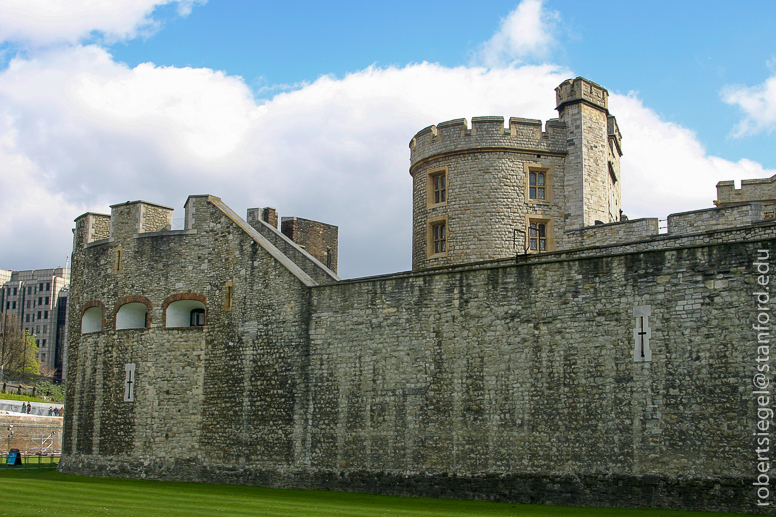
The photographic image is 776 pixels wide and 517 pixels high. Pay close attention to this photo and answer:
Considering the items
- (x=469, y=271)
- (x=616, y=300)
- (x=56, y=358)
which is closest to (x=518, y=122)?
(x=469, y=271)

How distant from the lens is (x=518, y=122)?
2389 cm

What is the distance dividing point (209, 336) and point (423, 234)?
737cm

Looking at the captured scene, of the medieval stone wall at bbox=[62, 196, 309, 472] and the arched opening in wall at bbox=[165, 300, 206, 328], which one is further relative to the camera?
the arched opening in wall at bbox=[165, 300, 206, 328]

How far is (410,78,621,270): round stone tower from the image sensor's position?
76.8 feet

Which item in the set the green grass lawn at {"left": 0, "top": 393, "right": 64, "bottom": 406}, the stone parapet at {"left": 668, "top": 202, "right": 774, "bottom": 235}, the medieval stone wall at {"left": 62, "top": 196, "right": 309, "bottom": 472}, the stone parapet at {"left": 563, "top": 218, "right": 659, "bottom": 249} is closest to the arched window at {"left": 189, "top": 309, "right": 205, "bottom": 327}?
the medieval stone wall at {"left": 62, "top": 196, "right": 309, "bottom": 472}

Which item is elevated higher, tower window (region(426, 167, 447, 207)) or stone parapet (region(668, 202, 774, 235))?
tower window (region(426, 167, 447, 207))

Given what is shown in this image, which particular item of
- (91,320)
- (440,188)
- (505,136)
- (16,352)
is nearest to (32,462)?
(91,320)

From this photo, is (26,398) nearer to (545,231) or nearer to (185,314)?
(185,314)

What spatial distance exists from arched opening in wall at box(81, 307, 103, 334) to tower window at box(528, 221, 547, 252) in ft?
48.3

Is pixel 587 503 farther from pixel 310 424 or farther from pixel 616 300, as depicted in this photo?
pixel 310 424

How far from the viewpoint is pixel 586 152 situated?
938 inches

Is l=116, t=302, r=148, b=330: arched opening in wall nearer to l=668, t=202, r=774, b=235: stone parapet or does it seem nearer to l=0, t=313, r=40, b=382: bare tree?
l=668, t=202, r=774, b=235: stone parapet

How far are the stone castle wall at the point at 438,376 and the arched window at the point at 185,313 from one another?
34cm

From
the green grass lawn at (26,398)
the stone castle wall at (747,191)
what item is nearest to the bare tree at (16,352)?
the green grass lawn at (26,398)
